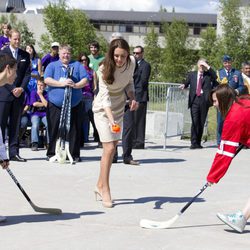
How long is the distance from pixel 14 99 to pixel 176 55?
37121 mm

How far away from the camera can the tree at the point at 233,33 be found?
132ft

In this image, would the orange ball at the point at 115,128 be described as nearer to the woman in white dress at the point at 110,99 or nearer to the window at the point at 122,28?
the woman in white dress at the point at 110,99

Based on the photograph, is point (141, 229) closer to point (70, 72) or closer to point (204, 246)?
point (204, 246)

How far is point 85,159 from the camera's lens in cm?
1181

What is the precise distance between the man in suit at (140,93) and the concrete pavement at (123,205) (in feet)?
3.54

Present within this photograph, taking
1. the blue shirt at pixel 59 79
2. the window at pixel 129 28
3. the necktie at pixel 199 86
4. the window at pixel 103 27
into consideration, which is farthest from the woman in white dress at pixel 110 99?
the window at pixel 103 27

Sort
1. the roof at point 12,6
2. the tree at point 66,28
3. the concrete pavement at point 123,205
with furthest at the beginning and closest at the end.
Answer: the roof at point 12,6 → the tree at point 66,28 → the concrete pavement at point 123,205

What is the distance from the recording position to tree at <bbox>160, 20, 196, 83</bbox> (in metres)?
45.4

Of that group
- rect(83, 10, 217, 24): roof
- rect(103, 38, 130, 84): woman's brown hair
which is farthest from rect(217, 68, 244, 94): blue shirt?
rect(83, 10, 217, 24): roof

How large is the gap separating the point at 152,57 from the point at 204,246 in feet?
147

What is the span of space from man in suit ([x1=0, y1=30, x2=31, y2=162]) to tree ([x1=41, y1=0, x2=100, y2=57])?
97.2 feet

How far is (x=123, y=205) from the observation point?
313 inches

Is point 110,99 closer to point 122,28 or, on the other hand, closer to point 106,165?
point 106,165

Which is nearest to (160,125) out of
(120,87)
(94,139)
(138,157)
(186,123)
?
(186,123)
